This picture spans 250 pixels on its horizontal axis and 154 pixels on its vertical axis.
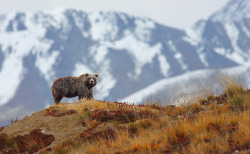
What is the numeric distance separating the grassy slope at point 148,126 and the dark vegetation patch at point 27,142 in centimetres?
6

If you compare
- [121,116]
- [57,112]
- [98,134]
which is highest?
[57,112]

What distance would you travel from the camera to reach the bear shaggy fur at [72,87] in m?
17.2

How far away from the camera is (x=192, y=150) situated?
7.50 meters

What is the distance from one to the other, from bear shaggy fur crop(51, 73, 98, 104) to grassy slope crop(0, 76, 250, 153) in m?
2.27

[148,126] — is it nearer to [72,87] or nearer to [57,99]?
[72,87]

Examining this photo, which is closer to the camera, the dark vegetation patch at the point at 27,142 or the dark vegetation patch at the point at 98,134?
the dark vegetation patch at the point at 98,134

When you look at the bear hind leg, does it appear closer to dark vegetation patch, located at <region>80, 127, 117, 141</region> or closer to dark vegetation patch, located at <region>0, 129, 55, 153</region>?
dark vegetation patch, located at <region>0, 129, 55, 153</region>

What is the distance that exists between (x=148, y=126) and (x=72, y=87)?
794 cm

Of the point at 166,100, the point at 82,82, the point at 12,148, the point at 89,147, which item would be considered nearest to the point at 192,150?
the point at 89,147

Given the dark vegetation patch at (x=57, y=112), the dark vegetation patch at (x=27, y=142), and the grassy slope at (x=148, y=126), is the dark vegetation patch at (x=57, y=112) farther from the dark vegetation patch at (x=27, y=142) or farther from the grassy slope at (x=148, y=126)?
the dark vegetation patch at (x=27, y=142)

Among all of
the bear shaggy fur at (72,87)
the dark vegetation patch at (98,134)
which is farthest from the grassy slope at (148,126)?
the bear shaggy fur at (72,87)

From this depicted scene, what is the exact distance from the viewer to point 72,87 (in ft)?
57.7

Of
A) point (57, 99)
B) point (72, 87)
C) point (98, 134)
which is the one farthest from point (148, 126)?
point (57, 99)

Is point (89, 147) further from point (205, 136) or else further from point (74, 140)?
point (205, 136)
